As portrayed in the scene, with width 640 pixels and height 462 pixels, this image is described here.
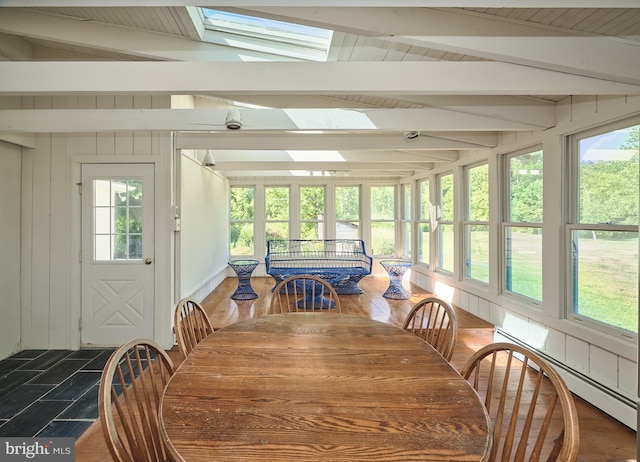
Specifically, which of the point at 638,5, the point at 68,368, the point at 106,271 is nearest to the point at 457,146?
the point at 638,5

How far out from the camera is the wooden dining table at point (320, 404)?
849 millimetres

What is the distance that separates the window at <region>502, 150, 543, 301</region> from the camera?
3.02 metres

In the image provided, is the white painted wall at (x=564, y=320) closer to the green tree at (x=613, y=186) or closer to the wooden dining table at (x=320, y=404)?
the green tree at (x=613, y=186)

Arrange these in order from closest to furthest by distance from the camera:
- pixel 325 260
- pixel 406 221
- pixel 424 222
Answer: pixel 424 222
pixel 325 260
pixel 406 221

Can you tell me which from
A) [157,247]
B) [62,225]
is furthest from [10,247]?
[157,247]

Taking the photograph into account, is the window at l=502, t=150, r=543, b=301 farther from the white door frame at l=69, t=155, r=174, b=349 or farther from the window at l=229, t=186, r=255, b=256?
the window at l=229, t=186, r=255, b=256

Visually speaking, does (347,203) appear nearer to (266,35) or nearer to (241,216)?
(241,216)

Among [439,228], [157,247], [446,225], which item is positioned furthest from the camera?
[439,228]

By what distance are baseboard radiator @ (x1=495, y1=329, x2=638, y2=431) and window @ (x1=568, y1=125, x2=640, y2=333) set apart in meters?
0.45

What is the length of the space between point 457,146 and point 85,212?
4.23 metres

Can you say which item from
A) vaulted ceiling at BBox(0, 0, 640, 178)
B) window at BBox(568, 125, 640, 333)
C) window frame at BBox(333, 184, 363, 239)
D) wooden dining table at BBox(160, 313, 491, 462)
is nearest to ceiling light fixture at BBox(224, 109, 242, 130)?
vaulted ceiling at BBox(0, 0, 640, 178)

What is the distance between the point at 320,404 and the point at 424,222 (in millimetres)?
4737

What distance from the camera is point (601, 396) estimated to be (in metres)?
2.29

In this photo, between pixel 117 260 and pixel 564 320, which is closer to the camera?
pixel 564 320
